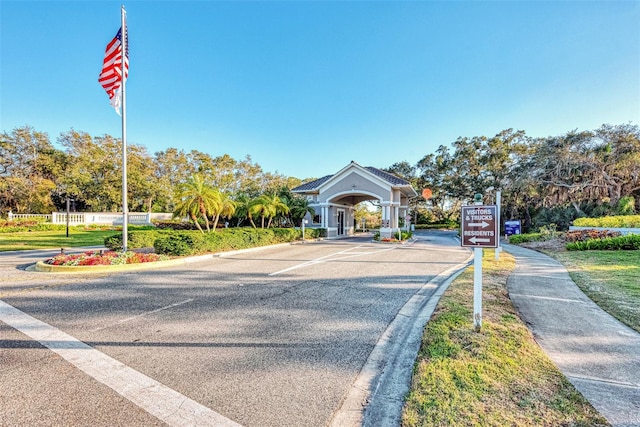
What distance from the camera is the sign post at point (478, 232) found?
409 cm

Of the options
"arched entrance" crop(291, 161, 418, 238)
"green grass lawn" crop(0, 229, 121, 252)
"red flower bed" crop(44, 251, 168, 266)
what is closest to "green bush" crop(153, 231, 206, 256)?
"red flower bed" crop(44, 251, 168, 266)

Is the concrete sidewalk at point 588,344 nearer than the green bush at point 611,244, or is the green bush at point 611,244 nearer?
the concrete sidewalk at point 588,344

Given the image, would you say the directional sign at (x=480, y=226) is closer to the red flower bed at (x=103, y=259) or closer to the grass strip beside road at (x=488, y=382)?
the grass strip beside road at (x=488, y=382)

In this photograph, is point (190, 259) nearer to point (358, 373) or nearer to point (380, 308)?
point (380, 308)

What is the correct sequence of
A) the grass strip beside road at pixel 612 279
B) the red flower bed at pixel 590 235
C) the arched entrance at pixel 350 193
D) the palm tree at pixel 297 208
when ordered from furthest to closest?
the arched entrance at pixel 350 193, the palm tree at pixel 297 208, the red flower bed at pixel 590 235, the grass strip beside road at pixel 612 279

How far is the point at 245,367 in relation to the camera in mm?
3434

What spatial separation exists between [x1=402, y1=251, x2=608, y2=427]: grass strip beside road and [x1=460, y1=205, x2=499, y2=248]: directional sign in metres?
1.17

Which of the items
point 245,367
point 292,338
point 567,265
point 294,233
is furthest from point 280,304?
point 294,233

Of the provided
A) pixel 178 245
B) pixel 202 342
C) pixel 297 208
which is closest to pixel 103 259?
pixel 178 245

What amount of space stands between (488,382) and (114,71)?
44.3ft

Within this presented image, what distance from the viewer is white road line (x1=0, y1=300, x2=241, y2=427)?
8.43 feet

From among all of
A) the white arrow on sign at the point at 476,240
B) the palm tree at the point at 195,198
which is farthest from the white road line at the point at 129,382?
the palm tree at the point at 195,198

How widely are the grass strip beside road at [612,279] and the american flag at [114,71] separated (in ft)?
47.6

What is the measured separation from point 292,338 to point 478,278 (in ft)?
8.73
